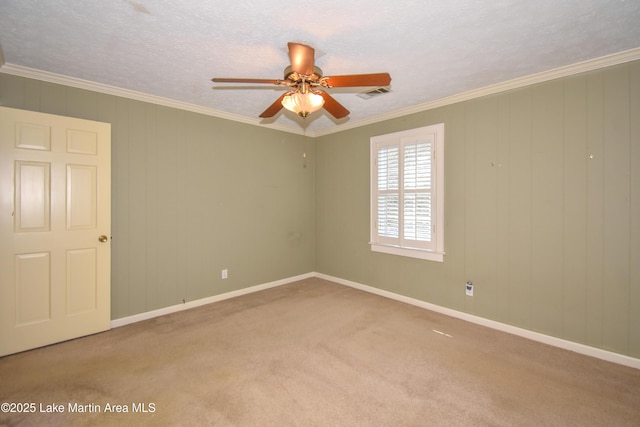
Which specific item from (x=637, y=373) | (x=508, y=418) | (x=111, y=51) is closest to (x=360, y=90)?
(x=111, y=51)

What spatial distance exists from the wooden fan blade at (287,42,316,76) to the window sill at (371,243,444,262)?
8.43ft

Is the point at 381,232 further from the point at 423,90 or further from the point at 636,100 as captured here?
the point at 636,100

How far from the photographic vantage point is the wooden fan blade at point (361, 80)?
6.29 feet

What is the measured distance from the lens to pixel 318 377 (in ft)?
7.27

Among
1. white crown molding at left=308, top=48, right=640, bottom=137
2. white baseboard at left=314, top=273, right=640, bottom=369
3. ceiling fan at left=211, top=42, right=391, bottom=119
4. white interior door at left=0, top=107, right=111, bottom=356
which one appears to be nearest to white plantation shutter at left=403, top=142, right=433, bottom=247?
white crown molding at left=308, top=48, right=640, bottom=137

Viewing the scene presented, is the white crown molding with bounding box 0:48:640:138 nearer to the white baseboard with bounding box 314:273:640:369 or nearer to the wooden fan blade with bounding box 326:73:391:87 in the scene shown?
the wooden fan blade with bounding box 326:73:391:87

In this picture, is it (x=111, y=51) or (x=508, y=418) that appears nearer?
(x=508, y=418)

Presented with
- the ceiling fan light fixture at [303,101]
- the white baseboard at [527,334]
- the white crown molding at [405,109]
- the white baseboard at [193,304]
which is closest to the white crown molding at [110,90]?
the white crown molding at [405,109]

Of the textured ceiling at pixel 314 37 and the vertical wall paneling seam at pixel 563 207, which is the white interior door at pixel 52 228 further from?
the vertical wall paneling seam at pixel 563 207

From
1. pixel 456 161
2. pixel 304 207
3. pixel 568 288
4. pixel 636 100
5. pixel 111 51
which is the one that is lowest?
pixel 568 288

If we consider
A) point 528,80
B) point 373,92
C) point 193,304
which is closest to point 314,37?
point 373,92

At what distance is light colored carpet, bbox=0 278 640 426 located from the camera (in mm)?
1822

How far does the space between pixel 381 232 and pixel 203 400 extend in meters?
2.88

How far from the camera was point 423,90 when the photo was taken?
3.14m
